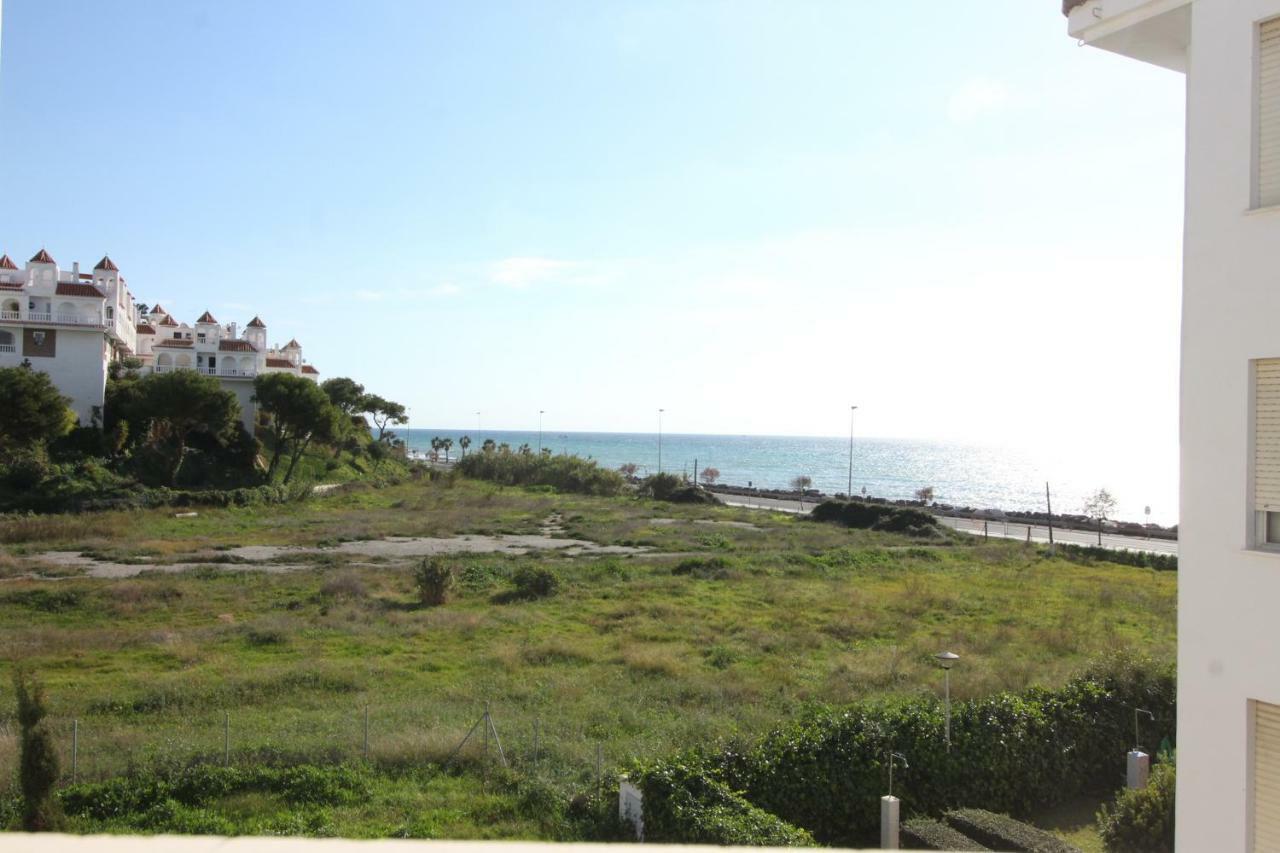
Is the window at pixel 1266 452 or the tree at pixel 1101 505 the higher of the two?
the window at pixel 1266 452

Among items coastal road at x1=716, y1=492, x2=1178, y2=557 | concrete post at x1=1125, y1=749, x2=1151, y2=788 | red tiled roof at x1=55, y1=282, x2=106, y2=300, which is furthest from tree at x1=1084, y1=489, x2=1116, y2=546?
red tiled roof at x1=55, y1=282, x2=106, y2=300

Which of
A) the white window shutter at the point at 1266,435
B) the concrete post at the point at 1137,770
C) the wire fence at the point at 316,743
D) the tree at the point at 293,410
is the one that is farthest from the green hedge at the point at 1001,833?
the tree at the point at 293,410

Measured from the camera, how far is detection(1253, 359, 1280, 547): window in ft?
12.3

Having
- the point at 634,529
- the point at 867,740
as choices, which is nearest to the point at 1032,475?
the point at 634,529

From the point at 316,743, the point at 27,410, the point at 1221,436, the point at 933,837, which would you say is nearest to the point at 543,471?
the point at 27,410

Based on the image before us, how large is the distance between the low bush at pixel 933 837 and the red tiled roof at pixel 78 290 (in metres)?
48.7

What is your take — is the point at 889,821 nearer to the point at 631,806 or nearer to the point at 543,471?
the point at 631,806

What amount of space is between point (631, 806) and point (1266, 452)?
23.4ft

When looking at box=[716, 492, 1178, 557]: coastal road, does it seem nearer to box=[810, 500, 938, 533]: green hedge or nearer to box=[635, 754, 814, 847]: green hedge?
box=[810, 500, 938, 533]: green hedge

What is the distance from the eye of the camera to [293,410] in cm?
4900

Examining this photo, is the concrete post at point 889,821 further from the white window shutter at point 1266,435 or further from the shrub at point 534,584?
the shrub at point 534,584

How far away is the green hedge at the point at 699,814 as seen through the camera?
8.28m

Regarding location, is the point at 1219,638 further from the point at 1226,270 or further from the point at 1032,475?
the point at 1032,475

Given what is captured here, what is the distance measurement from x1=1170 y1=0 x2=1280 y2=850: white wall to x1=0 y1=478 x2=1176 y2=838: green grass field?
267 inches
